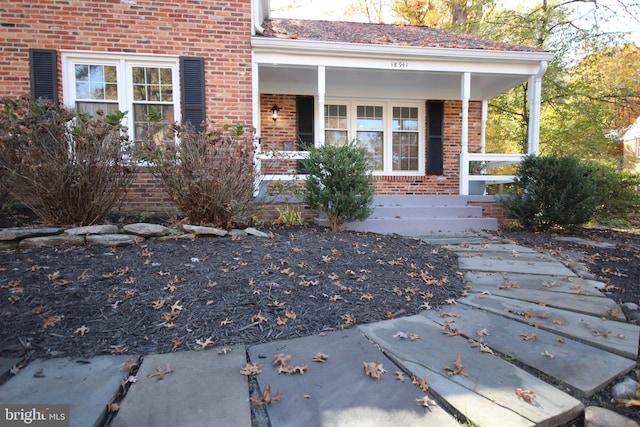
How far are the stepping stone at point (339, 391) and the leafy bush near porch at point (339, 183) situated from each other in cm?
306

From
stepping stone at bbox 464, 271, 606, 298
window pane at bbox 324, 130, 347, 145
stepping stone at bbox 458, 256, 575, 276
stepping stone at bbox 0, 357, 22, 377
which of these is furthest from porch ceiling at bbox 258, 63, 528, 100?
stepping stone at bbox 0, 357, 22, 377

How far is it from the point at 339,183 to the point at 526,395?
3.63 meters

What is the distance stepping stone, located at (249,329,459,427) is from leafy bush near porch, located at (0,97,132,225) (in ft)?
10.2

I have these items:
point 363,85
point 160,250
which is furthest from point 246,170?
point 363,85

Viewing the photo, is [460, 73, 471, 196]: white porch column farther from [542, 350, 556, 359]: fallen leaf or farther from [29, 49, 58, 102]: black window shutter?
[29, 49, 58, 102]: black window shutter

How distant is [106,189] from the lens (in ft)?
13.1

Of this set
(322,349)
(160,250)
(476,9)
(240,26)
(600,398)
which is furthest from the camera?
(476,9)

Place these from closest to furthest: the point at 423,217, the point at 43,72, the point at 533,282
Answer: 1. the point at 533,282
2. the point at 43,72
3. the point at 423,217

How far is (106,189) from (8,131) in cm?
119

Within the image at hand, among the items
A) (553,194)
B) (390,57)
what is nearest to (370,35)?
(390,57)

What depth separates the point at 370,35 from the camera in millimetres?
7262

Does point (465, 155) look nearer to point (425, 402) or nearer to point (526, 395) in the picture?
point (526, 395)

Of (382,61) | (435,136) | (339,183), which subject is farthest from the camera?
(435,136)

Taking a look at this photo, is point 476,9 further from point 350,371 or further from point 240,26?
point 350,371
